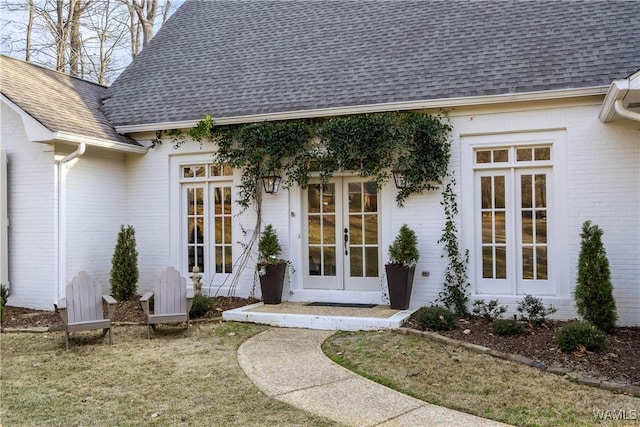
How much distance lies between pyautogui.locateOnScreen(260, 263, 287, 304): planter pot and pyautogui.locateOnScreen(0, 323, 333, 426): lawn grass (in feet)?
4.32

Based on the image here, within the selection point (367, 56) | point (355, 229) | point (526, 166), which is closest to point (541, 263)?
point (526, 166)

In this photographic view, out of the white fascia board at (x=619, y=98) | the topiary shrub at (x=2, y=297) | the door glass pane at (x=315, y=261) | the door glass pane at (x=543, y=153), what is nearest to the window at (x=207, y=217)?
the door glass pane at (x=315, y=261)

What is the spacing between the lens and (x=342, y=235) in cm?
912

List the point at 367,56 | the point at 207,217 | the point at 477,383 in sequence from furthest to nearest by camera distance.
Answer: the point at 207,217
the point at 367,56
the point at 477,383

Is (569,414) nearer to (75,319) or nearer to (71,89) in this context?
(75,319)

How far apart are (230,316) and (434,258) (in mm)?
3239

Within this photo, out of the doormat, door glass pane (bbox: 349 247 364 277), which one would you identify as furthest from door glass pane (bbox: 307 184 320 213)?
the doormat

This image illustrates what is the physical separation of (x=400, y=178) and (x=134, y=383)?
4.87 m

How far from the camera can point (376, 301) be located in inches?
345

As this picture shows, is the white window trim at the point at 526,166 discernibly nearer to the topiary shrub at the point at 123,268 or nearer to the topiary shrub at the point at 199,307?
the topiary shrub at the point at 199,307

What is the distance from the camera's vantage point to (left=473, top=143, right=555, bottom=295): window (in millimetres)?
7941

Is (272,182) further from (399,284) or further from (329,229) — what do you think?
(399,284)

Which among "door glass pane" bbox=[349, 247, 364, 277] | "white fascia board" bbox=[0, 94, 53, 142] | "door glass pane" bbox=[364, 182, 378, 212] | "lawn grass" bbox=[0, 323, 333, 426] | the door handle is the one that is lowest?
"lawn grass" bbox=[0, 323, 333, 426]

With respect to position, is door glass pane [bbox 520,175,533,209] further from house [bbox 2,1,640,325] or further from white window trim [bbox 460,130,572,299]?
white window trim [bbox 460,130,572,299]
